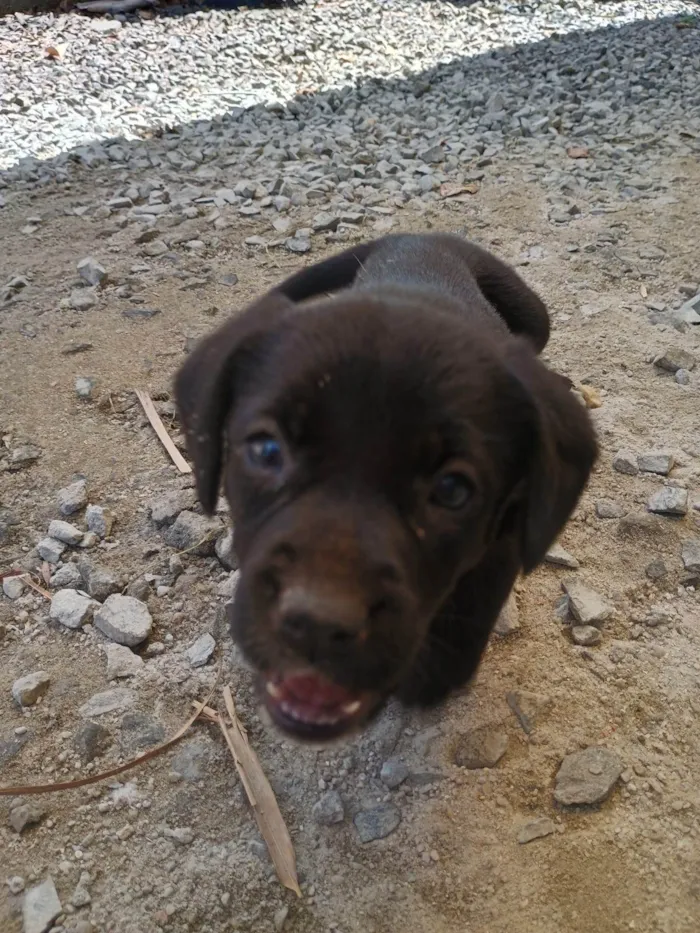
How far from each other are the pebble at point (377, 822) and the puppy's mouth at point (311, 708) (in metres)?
0.63

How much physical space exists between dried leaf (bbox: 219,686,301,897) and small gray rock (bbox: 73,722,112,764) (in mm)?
367

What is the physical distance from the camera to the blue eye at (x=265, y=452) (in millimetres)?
2018

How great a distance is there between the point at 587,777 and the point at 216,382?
1.64 m

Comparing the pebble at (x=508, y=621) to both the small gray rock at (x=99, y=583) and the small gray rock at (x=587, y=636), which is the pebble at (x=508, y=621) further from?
the small gray rock at (x=99, y=583)

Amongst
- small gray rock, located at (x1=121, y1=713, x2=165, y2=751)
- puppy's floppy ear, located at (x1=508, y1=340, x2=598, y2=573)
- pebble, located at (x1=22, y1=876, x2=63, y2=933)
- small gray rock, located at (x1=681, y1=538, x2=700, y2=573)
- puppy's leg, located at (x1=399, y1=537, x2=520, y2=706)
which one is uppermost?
puppy's floppy ear, located at (x1=508, y1=340, x2=598, y2=573)

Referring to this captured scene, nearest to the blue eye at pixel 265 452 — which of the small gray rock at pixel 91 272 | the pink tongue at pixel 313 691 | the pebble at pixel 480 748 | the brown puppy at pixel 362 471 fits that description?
the brown puppy at pixel 362 471

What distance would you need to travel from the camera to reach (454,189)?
19.7 ft

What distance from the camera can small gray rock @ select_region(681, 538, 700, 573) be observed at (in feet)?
10.6

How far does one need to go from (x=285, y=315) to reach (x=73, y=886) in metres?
1.67

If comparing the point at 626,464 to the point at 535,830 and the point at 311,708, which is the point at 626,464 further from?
the point at 311,708

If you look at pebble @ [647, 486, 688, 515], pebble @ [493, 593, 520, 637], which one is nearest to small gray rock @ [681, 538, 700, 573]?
pebble @ [647, 486, 688, 515]

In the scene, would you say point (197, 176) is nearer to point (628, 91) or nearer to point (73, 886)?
point (628, 91)

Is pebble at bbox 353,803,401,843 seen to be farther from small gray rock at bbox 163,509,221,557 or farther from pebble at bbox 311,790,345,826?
small gray rock at bbox 163,509,221,557

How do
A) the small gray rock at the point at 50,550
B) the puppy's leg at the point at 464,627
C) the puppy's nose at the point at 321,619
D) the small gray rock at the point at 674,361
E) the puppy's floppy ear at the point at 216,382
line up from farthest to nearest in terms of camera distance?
the small gray rock at the point at 674,361 < the small gray rock at the point at 50,550 < the puppy's leg at the point at 464,627 < the puppy's floppy ear at the point at 216,382 < the puppy's nose at the point at 321,619
